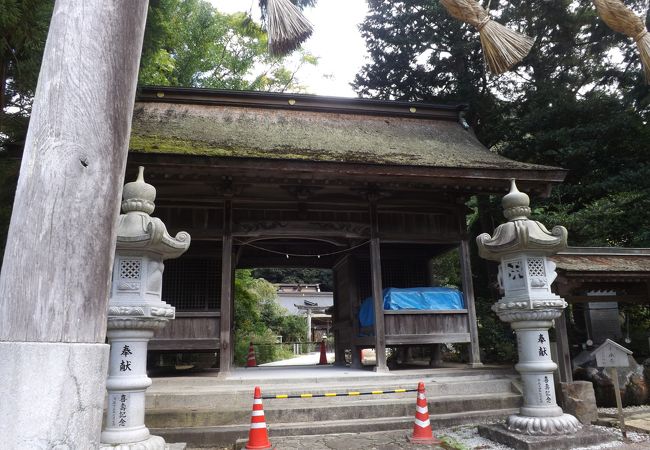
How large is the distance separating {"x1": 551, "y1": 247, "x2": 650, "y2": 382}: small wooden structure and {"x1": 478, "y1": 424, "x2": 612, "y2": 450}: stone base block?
231cm

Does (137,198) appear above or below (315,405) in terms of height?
above

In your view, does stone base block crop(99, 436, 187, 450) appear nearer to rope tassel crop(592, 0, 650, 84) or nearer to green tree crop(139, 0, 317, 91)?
rope tassel crop(592, 0, 650, 84)

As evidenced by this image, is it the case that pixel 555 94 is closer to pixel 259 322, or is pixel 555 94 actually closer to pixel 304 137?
pixel 304 137

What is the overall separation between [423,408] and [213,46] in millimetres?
21155

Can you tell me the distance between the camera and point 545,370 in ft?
17.5

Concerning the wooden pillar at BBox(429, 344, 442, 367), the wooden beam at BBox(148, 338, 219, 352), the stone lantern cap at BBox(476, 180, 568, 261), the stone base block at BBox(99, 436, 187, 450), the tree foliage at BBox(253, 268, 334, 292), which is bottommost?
the stone base block at BBox(99, 436, 187, 450)

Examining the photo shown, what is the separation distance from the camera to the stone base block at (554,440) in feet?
15.8

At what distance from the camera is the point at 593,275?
23.8ft

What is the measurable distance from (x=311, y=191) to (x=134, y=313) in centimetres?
527

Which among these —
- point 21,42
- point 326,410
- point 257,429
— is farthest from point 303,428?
point 21,42

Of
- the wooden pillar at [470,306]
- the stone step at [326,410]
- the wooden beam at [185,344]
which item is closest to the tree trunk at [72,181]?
the stone step at [326,410]

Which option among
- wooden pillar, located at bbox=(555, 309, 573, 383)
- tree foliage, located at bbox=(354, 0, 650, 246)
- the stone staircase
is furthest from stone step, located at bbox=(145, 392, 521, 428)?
tree foliage, located at bbox=(354, 0, 650, 246)

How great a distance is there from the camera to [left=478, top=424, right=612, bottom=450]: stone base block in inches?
189

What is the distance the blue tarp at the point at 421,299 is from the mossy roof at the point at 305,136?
2.74 metres
